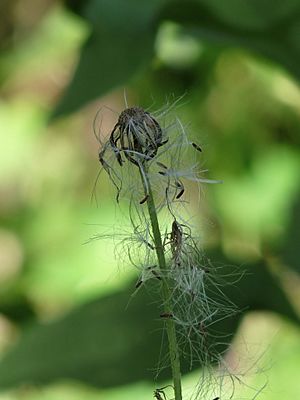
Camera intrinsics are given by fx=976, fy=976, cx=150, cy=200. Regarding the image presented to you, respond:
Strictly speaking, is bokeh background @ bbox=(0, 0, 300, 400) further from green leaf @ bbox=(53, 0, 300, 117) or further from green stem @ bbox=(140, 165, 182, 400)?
green stem @ bbox=(140, 165, 182, 400)

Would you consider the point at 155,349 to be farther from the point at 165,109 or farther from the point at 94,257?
the point at 94,257

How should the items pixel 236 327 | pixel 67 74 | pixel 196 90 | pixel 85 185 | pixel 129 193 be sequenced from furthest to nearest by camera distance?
pixel 67 74 < pixel 85 185 < pixel 196 90 < pixel 236 327 < pixel 129 193

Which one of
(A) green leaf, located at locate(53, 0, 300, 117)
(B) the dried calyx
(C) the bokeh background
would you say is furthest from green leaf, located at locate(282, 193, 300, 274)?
(B) the dried calyx

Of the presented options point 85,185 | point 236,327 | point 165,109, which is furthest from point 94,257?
point 165,109

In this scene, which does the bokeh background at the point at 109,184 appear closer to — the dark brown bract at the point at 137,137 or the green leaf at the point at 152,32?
the green leaf at the point at 152,32

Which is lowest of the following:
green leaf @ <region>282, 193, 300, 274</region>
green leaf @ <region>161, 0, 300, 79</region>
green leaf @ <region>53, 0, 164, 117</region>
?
green leaf @ <region>282, 193, 300, 274</region>

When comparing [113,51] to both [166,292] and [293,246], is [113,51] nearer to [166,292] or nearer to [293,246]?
[293,246]

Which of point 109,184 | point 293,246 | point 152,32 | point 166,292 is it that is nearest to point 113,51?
point 152,32

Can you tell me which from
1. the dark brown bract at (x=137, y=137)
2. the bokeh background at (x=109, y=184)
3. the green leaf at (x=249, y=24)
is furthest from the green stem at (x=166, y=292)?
the green leaf at (x=249, y=24)
